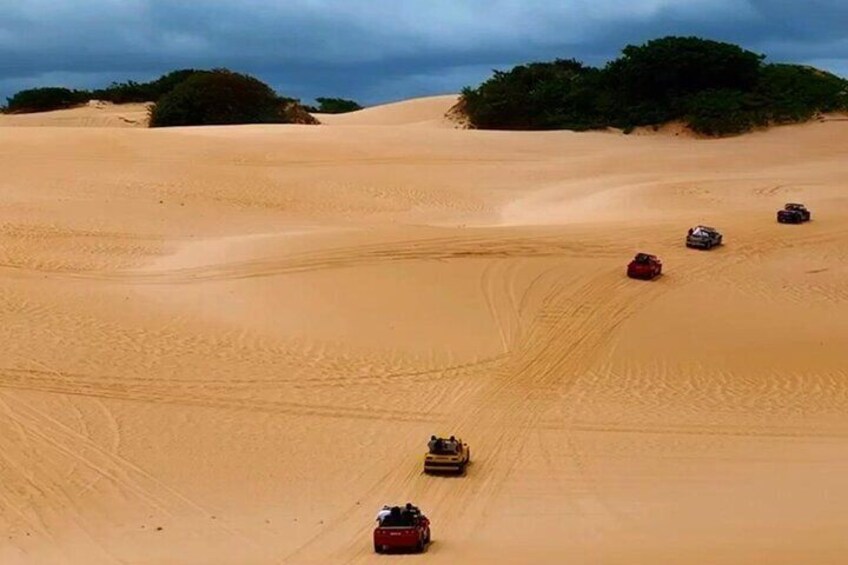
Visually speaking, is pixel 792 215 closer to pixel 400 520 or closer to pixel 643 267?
pixel 643 267

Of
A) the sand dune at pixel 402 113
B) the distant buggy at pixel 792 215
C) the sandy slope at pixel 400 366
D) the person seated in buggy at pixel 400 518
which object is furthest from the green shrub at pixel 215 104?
the person seated in buggy at pixel 400 518

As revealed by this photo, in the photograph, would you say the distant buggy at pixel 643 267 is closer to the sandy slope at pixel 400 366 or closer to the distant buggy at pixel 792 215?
the sandy slope at pixel 400 366

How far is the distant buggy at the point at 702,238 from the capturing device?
25.8 metres

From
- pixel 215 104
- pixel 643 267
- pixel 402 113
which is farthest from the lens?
pixel 402 113

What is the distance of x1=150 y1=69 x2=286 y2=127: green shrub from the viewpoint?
48.7m

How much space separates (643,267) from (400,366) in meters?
6.98

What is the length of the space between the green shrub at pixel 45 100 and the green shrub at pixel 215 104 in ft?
48.6

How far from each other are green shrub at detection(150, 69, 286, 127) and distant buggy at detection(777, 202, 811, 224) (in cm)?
2600

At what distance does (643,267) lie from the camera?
2336 centimetres

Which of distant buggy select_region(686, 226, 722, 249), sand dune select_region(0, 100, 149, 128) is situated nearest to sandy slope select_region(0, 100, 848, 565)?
distant buggy select_region(686, 226, 722, 249)

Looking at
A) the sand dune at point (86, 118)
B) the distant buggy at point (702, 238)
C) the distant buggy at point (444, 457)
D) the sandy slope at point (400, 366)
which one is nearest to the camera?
the sandy slope at point (400, 366)

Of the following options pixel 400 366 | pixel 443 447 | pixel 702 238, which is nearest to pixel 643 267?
pixel 702 238

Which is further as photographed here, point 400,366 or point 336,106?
point 336,106

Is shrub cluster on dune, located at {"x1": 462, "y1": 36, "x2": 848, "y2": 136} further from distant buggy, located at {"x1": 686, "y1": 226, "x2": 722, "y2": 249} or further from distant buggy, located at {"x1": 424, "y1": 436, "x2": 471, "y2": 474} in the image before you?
distant buggy, located at {"x1": 424, "y1": 436, "x2": 471, "y2": 474}
